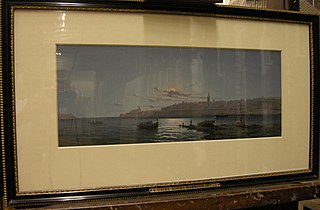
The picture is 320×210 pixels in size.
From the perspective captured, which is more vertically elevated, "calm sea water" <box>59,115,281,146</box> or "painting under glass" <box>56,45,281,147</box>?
"painting under glass" <box>56,45,281,147</box>

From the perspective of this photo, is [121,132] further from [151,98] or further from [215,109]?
[215,109]

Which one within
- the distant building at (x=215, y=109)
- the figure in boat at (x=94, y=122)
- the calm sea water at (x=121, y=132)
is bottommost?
the calm sea water at (x=121, y=132)

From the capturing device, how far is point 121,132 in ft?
1.61

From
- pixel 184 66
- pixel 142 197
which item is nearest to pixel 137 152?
pixel 142 197

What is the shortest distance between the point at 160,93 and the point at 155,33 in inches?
4.7

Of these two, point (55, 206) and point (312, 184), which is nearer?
point (55, 206)

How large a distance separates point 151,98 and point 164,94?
0.03 metres

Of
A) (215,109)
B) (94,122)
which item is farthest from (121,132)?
(215,109)

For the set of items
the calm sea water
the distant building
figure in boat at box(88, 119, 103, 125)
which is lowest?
the calm sea water

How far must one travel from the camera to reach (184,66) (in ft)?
1.69

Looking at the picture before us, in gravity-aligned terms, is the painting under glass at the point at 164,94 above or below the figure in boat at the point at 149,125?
above

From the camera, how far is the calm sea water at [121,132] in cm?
47

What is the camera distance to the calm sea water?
471 mm

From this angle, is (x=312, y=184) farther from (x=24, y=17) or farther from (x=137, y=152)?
(x=24, y=17)
